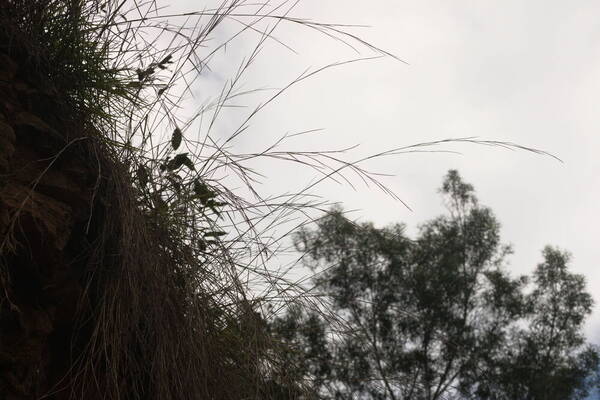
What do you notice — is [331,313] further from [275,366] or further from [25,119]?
[25,119]

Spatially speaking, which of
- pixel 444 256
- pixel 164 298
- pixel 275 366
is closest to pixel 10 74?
pixel 164 298

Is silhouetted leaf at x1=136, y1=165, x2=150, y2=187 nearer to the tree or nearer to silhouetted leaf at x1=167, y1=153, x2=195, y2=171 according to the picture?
silhouetted leaf at x1=167, y1=153, x2=195, y2=171

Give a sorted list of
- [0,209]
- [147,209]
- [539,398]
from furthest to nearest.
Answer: [539,398] → [147,209] → [0,209]

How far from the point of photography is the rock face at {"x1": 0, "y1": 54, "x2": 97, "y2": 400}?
1.00m

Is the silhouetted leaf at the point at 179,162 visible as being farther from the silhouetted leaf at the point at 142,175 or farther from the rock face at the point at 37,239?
the rock face at the point at 37,239

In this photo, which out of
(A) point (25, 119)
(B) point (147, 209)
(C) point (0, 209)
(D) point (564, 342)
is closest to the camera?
(C) point (0, 209)

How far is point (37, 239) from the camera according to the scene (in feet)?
3.47

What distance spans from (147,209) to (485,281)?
587 inches

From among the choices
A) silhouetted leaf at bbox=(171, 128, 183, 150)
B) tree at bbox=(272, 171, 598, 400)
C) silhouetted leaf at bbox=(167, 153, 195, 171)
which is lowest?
silhouetted leaf at bbox=(167, 153, 195, 171)

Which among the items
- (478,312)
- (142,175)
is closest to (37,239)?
(142,175)

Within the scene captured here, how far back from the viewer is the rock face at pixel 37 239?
1.00 metres

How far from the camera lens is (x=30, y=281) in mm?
1076

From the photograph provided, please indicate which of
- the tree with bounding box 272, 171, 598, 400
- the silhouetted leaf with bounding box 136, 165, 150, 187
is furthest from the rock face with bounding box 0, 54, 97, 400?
the tree with bounding box 272, 171, 598, 400

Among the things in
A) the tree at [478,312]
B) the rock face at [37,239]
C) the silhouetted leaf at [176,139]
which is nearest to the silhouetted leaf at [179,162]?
the silhouetted leaf at [176,139]
